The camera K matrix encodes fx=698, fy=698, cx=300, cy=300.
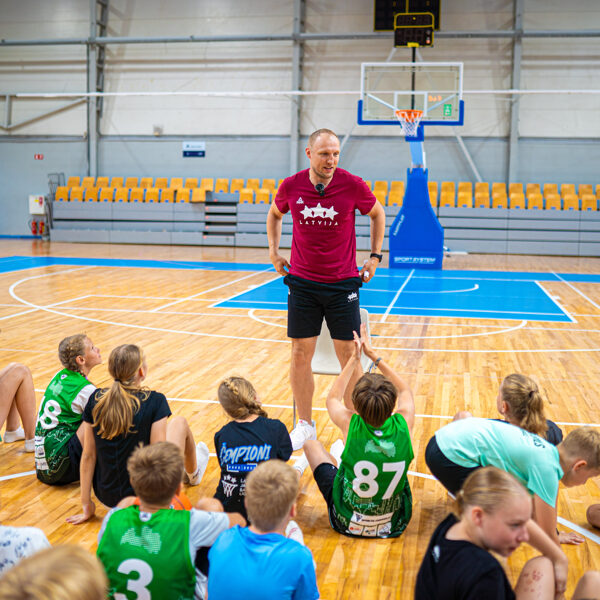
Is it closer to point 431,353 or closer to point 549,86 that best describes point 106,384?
point 431,353

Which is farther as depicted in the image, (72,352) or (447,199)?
(447,199)

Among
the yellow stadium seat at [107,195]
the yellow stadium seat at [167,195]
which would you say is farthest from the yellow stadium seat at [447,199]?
the yellow stadium seat at [107,195]

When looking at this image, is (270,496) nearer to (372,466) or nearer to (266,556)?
(266,556)

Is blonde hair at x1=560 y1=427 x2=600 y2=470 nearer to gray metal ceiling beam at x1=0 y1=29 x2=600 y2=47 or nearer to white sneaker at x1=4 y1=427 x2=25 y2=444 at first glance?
white sneaker at x1=4 y1=427 x2=25 y2=444

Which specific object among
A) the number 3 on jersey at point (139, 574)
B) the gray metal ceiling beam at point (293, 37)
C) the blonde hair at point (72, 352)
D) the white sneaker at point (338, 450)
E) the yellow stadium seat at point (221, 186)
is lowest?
the white sneaker at point (338, 450)

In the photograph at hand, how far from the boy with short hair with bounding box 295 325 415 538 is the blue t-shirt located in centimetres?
88

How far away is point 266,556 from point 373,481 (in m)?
0.98

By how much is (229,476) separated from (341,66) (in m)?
17.7

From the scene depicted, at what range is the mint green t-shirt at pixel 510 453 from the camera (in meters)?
2.59

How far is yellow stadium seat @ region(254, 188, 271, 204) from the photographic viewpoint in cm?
1850

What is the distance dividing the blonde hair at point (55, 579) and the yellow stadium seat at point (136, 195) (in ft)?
61.0

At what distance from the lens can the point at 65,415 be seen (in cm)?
345

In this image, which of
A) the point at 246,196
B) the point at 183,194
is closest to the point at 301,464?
the point at 246,196

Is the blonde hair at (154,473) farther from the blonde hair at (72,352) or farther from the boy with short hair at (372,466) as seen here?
the blonde hair at (72,352)
